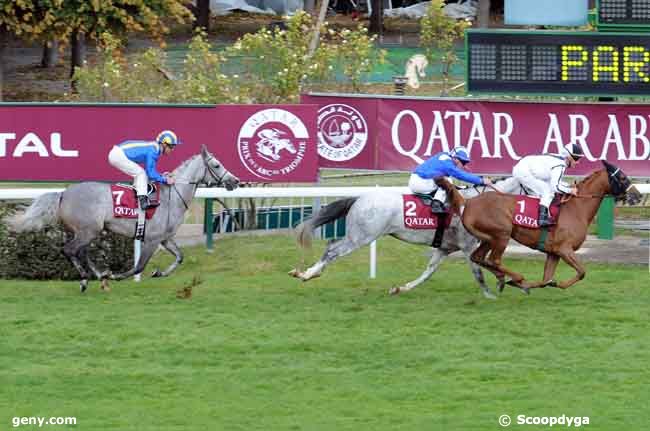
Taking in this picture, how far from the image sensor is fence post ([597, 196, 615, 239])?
14.9 metres

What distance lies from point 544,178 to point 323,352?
2.80m

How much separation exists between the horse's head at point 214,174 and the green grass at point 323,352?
963 mm

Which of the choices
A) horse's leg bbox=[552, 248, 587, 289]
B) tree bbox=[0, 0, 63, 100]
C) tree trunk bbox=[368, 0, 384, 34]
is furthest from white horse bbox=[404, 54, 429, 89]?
tree trunk bbox=[368, 0, 384, 34]

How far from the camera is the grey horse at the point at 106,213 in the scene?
1241 centimetres

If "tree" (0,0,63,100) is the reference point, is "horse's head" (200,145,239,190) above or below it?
below

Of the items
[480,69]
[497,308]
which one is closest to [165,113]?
[480,69]

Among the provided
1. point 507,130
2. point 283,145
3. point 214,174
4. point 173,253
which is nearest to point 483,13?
point 507,130

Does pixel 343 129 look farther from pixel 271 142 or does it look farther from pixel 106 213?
pixel 106 213

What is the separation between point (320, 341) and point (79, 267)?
2.93 m

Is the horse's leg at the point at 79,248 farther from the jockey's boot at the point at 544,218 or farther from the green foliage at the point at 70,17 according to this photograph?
the green foliage at the point at 70,17

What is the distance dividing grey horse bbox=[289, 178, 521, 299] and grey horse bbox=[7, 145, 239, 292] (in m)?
1.12

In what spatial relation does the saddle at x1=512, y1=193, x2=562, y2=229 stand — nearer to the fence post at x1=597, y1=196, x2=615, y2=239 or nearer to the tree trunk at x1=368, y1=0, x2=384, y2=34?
the fence post at x1=597, y1=196, x2=615, y2=239

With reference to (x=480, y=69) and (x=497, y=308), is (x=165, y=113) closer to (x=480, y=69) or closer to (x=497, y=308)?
(x=480, y=69)

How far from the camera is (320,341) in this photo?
10.6 metres
